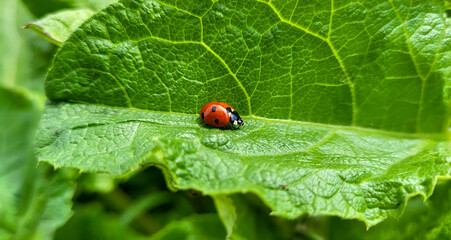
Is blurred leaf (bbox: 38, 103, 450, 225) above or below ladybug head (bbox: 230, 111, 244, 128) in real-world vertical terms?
below

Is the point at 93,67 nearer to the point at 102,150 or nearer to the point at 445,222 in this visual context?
the point at 102,150

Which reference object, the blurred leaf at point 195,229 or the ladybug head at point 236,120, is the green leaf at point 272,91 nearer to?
the ladybug head at point 236,120

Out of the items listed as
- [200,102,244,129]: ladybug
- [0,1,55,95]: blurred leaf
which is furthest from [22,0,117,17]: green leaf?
[200,102,244,129]: ladybug

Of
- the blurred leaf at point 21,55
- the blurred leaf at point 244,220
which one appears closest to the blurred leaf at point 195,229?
the blurred leaf at point 244,220

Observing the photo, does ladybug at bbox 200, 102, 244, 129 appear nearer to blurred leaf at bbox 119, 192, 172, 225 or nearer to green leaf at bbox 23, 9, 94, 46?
green leaf at bbox 23, 9, 94, 46

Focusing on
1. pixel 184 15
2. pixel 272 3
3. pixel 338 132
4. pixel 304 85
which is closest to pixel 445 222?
pixel 338 132
